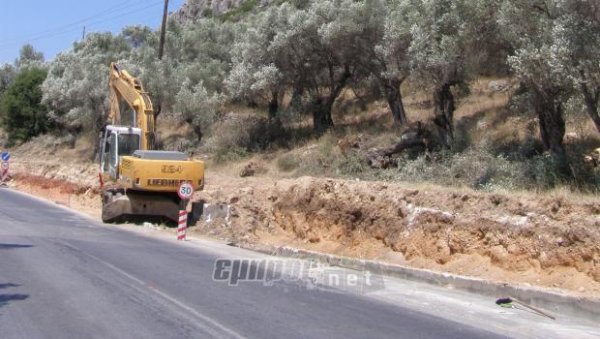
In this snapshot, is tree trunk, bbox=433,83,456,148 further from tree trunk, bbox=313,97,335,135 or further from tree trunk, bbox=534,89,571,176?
tree trunk, bbox=313,97,335,135

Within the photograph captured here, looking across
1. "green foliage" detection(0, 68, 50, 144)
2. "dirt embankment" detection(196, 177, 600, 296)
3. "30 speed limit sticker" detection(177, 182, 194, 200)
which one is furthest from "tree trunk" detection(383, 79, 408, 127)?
"green foliage" detection(0, 68, 50, 144)

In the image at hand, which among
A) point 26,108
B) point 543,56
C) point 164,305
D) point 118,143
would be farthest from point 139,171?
point 26,108

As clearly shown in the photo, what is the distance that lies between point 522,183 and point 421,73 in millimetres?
6464

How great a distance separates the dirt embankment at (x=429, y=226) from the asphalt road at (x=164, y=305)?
9.70 ft

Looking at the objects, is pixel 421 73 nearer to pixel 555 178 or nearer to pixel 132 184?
pixel 555 178

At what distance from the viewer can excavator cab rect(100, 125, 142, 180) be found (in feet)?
77.4

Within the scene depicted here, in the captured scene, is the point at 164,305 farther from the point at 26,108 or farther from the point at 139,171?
the point at 26,108

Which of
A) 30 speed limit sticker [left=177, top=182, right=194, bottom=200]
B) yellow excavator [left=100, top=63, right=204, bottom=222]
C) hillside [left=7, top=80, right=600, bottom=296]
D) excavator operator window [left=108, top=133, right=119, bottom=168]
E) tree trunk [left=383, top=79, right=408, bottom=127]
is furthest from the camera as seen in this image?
tree trunk [left=383, top=79, right=408, bottom=127]

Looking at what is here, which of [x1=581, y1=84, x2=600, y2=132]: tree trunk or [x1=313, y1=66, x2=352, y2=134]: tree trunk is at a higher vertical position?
[x1=313, y1=66, x2=352, y2=134]: tree trunk

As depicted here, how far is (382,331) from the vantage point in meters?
8.17

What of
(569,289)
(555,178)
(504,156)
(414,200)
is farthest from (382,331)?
(504,156)

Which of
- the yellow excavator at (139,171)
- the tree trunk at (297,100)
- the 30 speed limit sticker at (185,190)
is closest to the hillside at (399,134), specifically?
the tree trunk at (297,100)

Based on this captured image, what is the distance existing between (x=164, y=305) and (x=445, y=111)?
1587 cm

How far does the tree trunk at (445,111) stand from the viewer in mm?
22344
